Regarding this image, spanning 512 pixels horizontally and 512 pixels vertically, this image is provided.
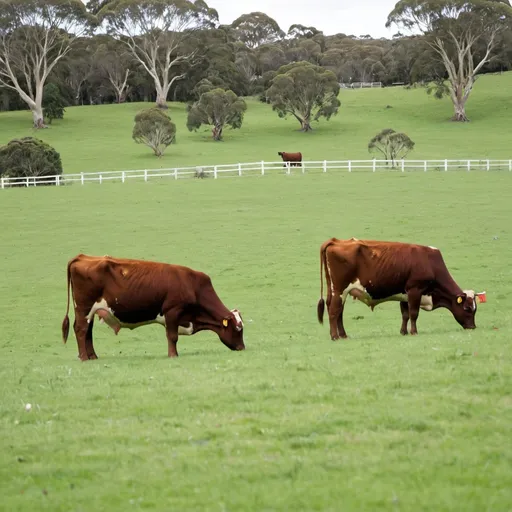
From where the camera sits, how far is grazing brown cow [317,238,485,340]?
14.9 m

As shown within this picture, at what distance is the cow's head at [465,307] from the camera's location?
15023 millimetres

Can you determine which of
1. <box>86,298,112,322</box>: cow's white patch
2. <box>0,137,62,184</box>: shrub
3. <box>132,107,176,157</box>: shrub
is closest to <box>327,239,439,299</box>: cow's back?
<box>86,298,112,322</box>: cow's white patch

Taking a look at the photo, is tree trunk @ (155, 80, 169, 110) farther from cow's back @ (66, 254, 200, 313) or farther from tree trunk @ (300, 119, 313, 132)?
cow's back @ (66, 254, 200, 313)

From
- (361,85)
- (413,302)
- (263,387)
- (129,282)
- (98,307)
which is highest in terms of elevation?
(361,85)

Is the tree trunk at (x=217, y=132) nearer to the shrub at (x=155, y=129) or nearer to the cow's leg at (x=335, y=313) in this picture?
the shrub at (x=155, y=129)

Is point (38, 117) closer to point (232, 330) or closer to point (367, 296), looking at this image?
point (367, 296)

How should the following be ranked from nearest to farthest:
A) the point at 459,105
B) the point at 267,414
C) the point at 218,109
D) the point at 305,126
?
the point at 267,414
the point at 218,109
the point at 305,126
the point at 459,105

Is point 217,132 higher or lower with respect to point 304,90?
lower

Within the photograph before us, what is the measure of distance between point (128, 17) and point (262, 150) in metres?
25.4

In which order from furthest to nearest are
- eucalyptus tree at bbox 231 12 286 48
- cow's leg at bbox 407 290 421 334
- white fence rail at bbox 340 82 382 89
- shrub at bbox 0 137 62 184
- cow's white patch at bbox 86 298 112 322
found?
eucalyptus tree at bbox 231 12 286 48 < white fence rail at bbox 340 82 382 89 < shrub at bbox 0 137 62 184 < cow's leg at bbox 407 290 421 334 < cow's white patch at bbox 86 298 112 322

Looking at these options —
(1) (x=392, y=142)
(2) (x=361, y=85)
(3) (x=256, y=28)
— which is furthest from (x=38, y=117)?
(3) (x=256, y=28)

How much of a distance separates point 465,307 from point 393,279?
4.31 feet

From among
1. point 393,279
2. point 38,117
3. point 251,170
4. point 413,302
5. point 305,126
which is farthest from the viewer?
point 38,117

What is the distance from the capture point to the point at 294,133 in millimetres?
77125
